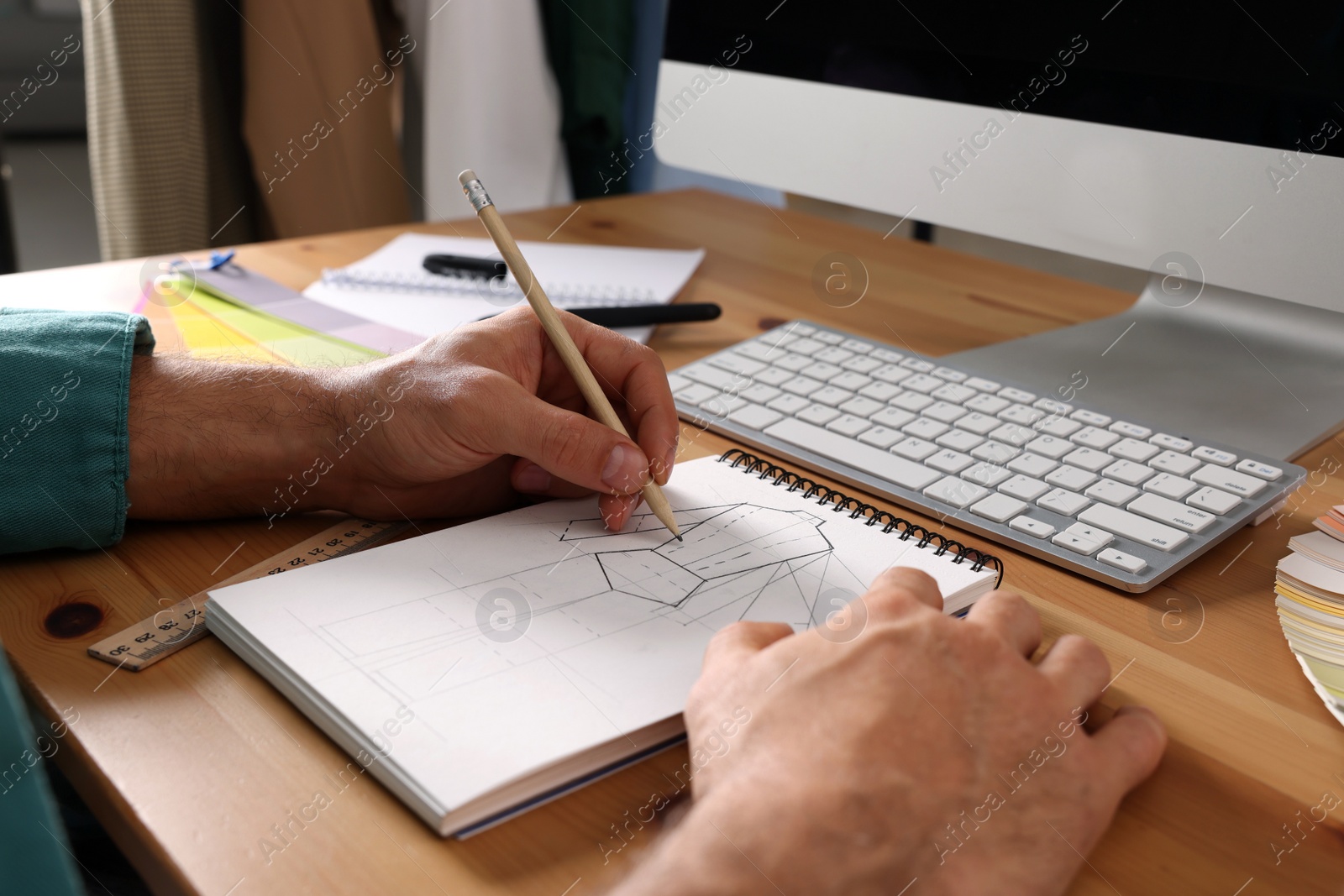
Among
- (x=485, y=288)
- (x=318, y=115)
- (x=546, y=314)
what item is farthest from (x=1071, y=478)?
(x=318, y=115)

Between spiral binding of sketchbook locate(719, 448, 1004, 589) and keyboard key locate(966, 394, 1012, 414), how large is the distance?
0.13m

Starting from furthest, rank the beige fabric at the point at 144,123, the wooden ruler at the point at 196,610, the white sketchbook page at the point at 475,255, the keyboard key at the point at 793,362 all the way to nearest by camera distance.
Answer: the beige fabric at the point at 144,123 < the white sketchbook page at the point at 475,255 < the keyboard key at the point at 793,362 < the wooden ruler at the point at 196,610

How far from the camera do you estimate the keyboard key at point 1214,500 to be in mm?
563

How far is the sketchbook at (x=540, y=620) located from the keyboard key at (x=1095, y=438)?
0.16 m

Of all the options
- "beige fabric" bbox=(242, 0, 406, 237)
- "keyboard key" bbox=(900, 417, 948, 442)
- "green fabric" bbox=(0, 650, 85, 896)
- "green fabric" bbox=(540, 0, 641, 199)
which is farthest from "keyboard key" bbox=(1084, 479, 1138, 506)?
"beige fabric" bbox=(242, 0, 406, 237)

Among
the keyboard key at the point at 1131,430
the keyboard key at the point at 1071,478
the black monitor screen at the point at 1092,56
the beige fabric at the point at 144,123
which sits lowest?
the beige fabric at the point at 144,123

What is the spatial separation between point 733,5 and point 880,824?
0.81 metres

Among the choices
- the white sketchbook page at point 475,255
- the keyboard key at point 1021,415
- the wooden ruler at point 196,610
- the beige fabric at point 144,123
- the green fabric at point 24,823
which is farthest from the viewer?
the beige fabric at point 144,123

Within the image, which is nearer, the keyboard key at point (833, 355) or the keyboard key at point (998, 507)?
the keyboard key at point (998, 507)

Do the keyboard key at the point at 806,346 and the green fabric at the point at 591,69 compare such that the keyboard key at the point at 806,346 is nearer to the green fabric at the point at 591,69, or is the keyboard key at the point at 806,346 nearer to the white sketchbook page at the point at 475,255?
the white sketchbook page at the point at 475,255

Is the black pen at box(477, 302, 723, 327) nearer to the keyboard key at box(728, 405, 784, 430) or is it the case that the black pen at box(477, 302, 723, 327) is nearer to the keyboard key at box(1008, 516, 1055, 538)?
the keyboard key at box(728, 405, 784, 430)

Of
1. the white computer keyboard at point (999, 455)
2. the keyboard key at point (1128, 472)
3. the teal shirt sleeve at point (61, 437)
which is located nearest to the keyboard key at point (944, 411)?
the white computer keyboard at point (999, 455)

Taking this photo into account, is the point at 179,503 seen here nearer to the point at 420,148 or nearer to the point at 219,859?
the point at 219,859

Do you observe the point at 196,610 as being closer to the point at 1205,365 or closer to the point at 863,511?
the point at 863,511
